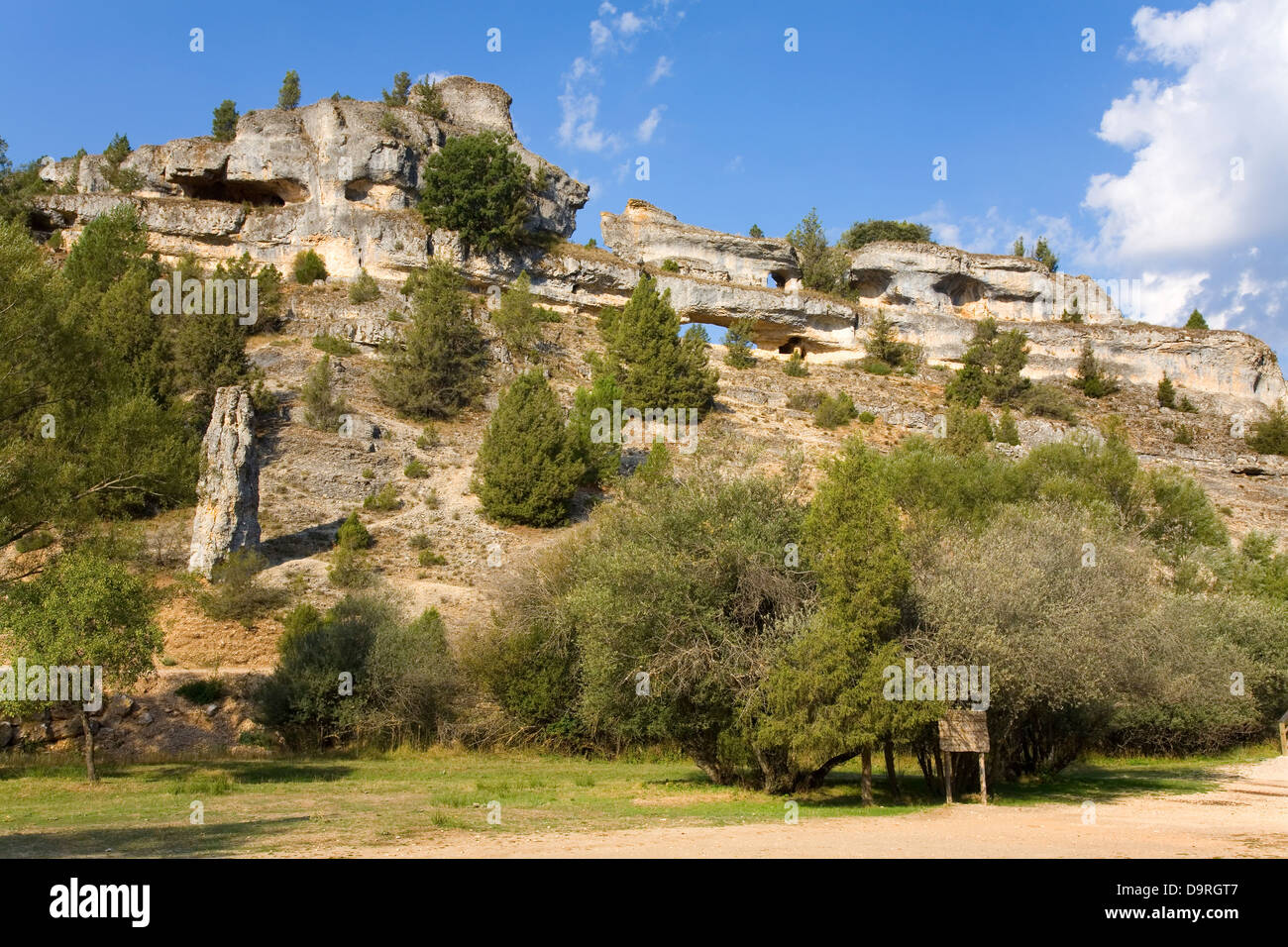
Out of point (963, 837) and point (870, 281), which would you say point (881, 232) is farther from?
point (963, 837)

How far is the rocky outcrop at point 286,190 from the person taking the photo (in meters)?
58.8

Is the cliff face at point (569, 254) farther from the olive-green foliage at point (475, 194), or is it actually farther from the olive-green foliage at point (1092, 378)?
the olive-green foliage at point (475, 194)

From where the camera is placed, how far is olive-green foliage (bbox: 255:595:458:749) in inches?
950

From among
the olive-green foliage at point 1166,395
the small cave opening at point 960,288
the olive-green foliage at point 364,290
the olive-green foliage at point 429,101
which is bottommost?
the olive-green foliage at point 1166,395

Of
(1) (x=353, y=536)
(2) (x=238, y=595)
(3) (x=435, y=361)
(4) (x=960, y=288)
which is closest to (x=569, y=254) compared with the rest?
(3) (x=435, y=361)

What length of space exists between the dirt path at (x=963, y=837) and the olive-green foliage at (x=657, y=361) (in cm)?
3521

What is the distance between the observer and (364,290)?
55.5 metres

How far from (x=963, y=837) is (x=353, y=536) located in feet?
91.0

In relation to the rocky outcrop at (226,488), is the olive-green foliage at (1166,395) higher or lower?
higher

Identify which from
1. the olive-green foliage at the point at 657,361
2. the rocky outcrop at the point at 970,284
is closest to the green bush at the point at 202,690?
the olive-green foliage at the point at 657,361
